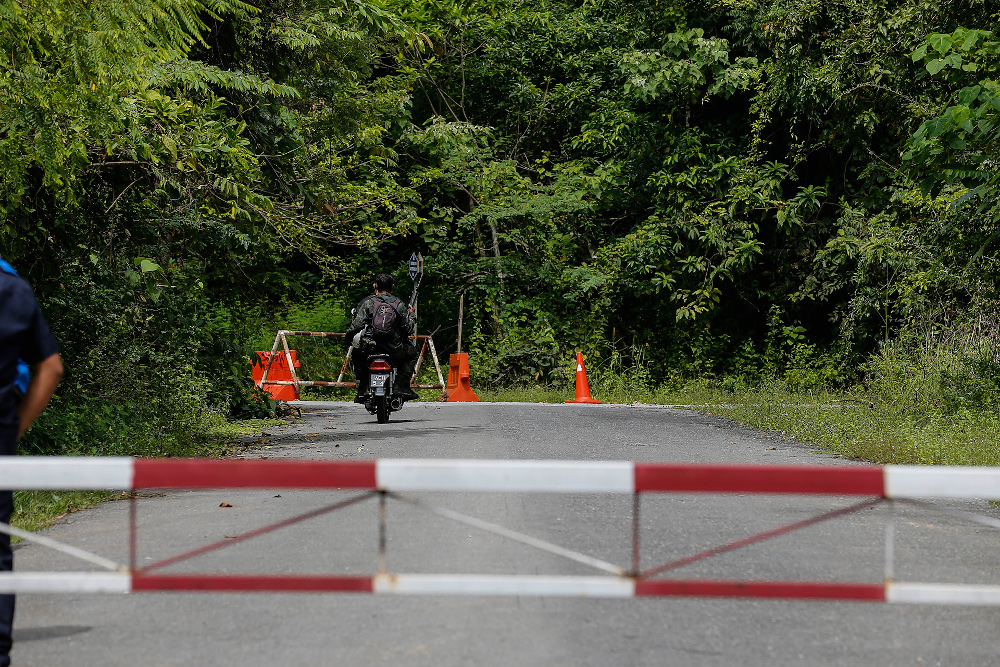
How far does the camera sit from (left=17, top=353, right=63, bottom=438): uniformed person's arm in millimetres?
4457

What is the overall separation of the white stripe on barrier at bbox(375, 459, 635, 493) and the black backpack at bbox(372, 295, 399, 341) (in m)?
12.4

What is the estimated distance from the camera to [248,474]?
149 inches

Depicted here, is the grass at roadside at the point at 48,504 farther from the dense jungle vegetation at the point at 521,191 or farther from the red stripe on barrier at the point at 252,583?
the red stripe on barrier at the point at 252,583

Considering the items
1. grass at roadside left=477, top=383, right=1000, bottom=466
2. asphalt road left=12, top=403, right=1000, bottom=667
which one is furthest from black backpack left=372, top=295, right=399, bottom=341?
asphalt road left=12, top=403, right=1000, bottom=667

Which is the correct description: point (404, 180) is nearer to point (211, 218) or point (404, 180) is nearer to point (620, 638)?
point (211, 218)

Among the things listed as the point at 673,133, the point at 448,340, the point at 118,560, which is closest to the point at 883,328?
the point at 673,133

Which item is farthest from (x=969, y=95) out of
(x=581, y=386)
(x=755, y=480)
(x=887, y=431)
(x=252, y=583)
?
(x=581, y=386)

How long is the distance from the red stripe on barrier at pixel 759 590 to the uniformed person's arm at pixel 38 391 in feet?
7.83

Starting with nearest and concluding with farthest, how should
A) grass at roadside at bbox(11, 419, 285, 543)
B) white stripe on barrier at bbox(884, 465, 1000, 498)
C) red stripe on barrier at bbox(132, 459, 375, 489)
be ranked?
white stripe on barrier at bbox(884, 465, 1000, 498) → red stripe on barrier at bbox(132, 459, 375, 489) → grass at roadside at bbox(11, 419, 285, 543)

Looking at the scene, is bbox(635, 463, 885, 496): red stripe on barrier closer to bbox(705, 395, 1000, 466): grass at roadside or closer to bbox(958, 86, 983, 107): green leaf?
bbox(705, 395, 1000, 466): grass at roadside

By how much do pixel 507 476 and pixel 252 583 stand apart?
0.91m

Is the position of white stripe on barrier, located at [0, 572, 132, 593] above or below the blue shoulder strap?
below

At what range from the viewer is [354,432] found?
14.8 meters

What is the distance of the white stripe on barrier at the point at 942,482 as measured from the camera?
3.66 metres
